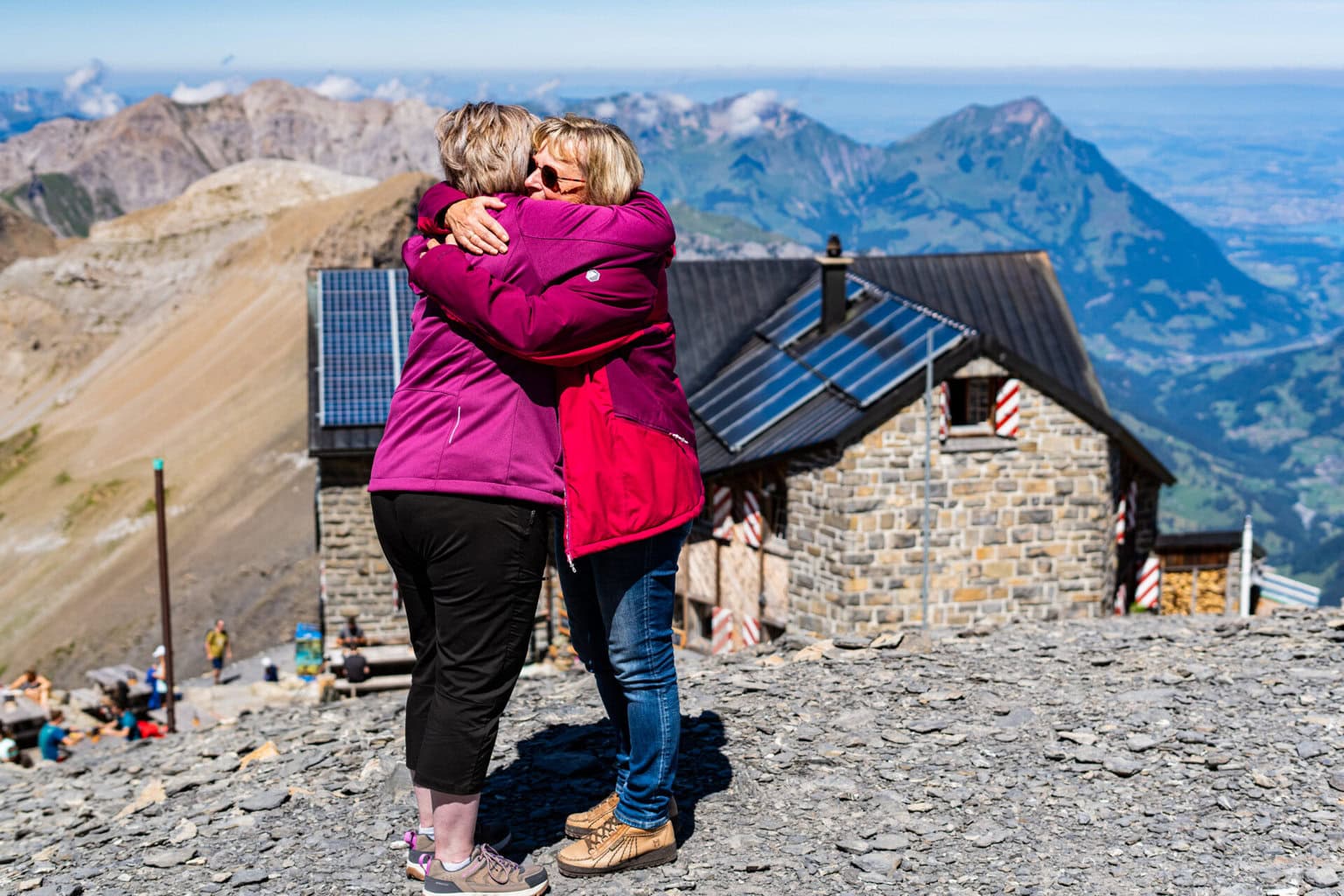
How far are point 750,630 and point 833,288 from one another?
5.75m

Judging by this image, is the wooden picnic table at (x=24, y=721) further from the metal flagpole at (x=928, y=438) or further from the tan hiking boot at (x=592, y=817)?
the tan hiking boot at (x=592, y=817)

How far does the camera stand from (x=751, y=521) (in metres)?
20.2

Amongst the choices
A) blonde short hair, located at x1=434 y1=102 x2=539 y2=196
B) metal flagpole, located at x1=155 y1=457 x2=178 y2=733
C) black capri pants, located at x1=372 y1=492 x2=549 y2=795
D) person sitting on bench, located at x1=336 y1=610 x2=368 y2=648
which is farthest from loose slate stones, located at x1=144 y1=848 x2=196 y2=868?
person sitting on bench, located at x1=336 y1=610 x2=368 y2=648

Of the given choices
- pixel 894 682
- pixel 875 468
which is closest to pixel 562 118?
pixel 894 682

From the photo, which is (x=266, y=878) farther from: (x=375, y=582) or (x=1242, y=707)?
(x=375, y=582)

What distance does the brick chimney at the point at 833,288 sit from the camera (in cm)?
2206

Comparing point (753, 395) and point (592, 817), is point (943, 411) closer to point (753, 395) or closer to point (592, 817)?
point (753, 395)

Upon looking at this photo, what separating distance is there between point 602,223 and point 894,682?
13.0 ft

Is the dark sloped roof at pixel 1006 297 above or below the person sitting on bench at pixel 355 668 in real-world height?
above

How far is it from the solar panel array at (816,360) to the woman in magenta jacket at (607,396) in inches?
529

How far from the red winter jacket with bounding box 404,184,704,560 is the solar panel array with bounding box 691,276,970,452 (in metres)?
13.6

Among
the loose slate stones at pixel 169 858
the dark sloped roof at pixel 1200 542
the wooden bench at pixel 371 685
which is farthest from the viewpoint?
the dark sloped roof at pixel 1200 542

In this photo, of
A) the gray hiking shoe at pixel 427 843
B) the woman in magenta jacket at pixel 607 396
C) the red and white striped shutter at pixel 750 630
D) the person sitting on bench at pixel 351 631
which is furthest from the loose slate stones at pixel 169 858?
the person sitting on bench at pixel 351 631

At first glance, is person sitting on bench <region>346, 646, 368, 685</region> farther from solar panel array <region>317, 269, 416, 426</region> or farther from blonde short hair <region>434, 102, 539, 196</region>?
blonde short hair <region>434, 102, 539, 196</region>
